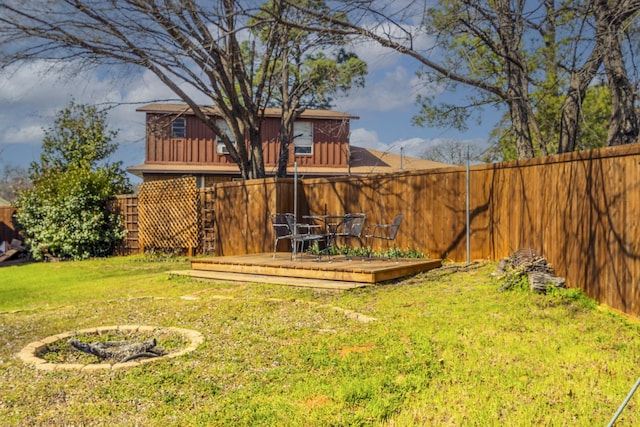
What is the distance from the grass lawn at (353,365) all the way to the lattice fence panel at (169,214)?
7491mm

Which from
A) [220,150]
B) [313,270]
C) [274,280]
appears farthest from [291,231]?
[220,150]

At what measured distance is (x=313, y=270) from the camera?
27.5 ft

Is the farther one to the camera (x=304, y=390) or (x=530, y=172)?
(x=530, y=172)

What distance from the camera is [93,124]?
22.8 m

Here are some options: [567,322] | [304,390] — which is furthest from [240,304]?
[567,322]

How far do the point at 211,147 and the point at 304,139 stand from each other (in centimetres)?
399

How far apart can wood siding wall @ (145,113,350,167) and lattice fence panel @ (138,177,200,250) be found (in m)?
6.12

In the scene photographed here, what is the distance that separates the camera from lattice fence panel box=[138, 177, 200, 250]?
47.6 feet

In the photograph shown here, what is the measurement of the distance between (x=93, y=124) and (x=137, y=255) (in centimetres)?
1008

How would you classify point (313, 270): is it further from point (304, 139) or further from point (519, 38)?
point (304, 139)

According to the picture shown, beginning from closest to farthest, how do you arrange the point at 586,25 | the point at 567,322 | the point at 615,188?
the point at 567,322, the point at 615,188, the point at 586,25

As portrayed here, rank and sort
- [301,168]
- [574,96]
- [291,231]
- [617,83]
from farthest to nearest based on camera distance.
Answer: [301,168], [291,231], [574,96], [617,83]

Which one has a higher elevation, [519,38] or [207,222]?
[519,38]

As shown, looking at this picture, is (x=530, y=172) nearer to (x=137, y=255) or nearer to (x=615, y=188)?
(x=615, y=188)
